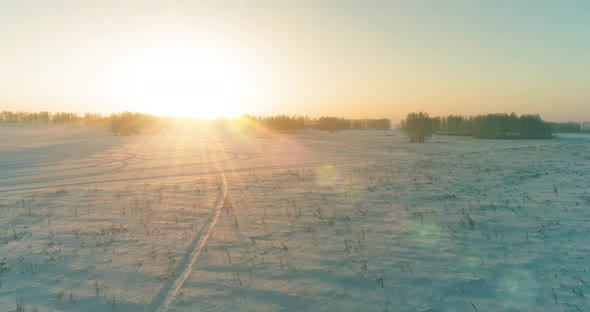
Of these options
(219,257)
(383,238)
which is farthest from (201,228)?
(383,238)

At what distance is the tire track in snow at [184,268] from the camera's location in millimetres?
5902

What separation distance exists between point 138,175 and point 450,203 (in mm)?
19678

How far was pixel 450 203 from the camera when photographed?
12.1 m

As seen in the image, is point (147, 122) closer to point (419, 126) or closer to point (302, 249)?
point (419, 126)

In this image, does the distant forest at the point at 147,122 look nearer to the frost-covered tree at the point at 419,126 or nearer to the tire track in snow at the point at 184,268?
the frost-covered tree at the point at 419,126

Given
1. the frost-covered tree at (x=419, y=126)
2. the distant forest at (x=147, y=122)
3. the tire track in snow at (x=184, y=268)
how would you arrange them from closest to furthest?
the tire track in snow at (x=184, y=268) < the frost-covered tree at (x=419, y=126) < the distant forest at (x=147, y=122)

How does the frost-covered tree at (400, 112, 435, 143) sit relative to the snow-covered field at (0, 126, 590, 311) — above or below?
above

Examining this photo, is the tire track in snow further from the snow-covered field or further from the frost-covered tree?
the frost-covered tree

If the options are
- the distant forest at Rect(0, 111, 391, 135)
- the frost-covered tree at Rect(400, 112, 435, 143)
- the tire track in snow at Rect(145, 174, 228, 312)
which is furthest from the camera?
the distant forest at Rect(0, 111, 391, 135)

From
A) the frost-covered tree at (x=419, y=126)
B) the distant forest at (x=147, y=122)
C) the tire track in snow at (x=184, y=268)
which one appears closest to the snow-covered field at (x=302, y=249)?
the tire track in snow at (x=184, y=268)

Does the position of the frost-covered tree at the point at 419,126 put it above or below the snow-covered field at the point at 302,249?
above

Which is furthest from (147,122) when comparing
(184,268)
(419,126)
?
(184,268)

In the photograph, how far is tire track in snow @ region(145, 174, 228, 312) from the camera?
19.4 feet

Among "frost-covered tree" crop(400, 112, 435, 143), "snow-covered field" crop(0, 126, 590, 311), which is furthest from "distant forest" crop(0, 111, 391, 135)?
"snow-covered field" crop(0, 126, 590, 311)
